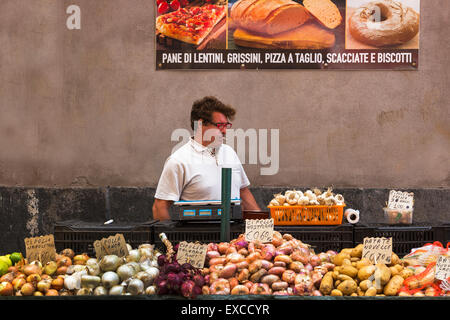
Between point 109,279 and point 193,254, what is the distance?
40 centimetres

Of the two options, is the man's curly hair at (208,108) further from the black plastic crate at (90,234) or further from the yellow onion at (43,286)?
the yellow onion at (43,286)

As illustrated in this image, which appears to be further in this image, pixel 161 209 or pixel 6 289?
pixel 161 209

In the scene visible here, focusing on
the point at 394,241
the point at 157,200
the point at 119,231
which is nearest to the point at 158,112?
the point at 157,200

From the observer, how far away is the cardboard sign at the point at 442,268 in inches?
84.3

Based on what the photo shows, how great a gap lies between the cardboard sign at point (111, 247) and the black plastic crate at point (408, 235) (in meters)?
→ 1.34

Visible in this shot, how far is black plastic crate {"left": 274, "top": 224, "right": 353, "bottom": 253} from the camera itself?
2789 mm

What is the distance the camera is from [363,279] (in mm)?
2211

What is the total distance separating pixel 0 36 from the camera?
17.5 ft

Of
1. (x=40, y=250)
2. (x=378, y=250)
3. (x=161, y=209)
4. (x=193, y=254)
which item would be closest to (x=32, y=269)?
(x=40, y=250)

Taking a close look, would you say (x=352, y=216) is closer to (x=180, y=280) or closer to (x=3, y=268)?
(x=180, y=280)

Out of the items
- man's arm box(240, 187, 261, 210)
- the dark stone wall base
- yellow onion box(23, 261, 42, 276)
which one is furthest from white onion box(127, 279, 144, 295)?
the dark stone wall base

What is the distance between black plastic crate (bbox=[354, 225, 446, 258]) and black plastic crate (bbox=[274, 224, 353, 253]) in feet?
0.34

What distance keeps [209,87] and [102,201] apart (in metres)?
1.63
